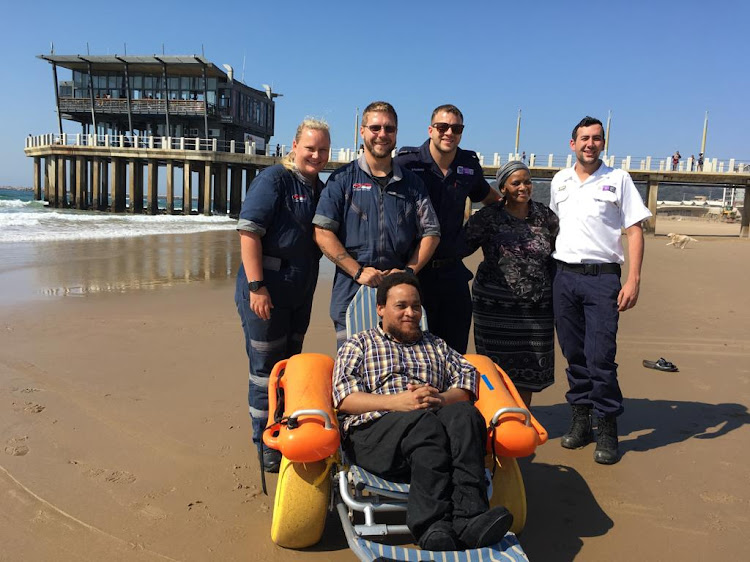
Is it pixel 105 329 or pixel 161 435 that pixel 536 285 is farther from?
pixel 105 329

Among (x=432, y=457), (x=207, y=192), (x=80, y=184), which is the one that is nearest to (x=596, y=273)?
(x=432, y=457)

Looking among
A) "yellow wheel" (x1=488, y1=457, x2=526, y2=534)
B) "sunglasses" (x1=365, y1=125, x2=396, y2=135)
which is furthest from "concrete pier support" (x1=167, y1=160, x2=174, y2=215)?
"yellow wheel" (x1=488, y1=457, x2=526, y2=534)

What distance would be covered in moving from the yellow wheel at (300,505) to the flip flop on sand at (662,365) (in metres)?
4.00

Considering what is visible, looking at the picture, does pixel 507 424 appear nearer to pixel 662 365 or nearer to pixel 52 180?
pixel 662 365

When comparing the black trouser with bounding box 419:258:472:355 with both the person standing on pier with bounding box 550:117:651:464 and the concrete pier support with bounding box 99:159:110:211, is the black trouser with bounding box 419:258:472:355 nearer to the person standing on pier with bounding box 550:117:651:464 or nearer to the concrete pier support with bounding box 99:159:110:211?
the person standing on pier with bounding box 550:117:651:464

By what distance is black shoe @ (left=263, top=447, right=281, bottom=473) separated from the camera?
3.41 m

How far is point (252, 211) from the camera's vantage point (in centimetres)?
327

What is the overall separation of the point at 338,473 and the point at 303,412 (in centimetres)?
33

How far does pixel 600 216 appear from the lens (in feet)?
12.1

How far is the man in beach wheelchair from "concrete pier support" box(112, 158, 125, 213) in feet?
95.7

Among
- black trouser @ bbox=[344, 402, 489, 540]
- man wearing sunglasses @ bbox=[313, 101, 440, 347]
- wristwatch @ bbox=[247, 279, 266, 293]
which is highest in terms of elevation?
man wearing sunglasses @ bbox=[313, 101, 440, 347]

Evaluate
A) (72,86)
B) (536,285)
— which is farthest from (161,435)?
(72,86)

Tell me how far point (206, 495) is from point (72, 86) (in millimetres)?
38055

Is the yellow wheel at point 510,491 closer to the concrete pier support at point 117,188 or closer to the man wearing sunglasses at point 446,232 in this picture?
the man wearing sunglasses at point 446,232
